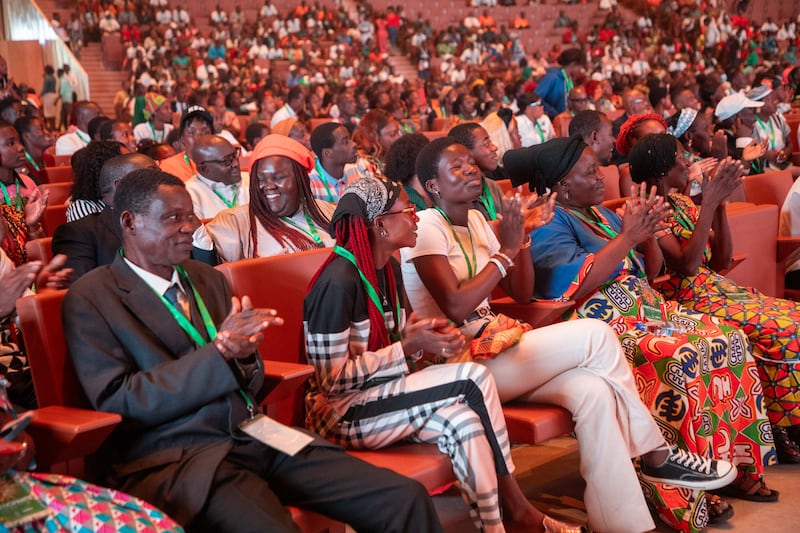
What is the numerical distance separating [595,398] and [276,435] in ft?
3.37

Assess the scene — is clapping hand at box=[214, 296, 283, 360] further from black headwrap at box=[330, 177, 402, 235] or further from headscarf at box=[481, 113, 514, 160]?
headscarf at box=[481, 113, 514, 160]

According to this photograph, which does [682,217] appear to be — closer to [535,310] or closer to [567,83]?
[535,310]

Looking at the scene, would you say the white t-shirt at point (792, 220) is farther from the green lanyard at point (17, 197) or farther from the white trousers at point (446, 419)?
the green lanyard at point (17, 197)

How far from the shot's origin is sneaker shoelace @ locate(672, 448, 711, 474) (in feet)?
9.59

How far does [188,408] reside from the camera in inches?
87.4

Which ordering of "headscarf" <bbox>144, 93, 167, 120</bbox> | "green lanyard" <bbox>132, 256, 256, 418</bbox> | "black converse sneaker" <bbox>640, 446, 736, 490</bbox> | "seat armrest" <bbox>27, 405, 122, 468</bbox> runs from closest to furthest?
"seat armrest" <bbox>27, 405, 122, 468</bbox> < "green lanyard" <bbox>132, 256, 256, 418</bbox> < "black converse sneaker" <bbox>640, 446, 736, 490</bbox> < "headscarf" <bbox>144, 93, 167, 120</bbox>

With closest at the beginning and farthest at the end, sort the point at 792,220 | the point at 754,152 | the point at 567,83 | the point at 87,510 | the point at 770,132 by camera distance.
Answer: the point at 87,510, the point at 792,220, the point at 754,152, the point at 770,132, the point at 567,83

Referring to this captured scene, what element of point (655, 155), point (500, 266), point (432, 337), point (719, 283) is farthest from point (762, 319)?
point (432, 337)

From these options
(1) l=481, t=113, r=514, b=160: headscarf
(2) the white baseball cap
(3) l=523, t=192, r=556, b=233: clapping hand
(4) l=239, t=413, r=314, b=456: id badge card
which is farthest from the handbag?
(1) l=481, t=113, r=514, b=160: headscarf

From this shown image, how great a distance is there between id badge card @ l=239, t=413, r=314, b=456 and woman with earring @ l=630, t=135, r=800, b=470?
1.76m

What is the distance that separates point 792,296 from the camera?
456cm

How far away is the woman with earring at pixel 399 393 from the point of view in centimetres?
252

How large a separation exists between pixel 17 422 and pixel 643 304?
2.30 meters

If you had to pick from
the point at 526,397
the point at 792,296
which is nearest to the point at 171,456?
the point at 526,397
